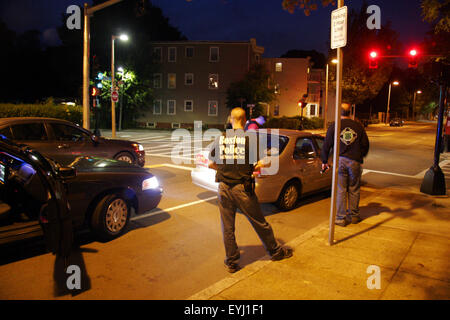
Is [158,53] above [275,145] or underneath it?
above

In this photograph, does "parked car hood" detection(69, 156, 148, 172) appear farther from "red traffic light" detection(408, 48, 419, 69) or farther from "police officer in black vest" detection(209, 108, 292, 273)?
"red traffic light" detection(408, 48, 419, 69)

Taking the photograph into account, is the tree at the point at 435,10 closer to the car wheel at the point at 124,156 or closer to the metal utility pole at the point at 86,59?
the car wheel at the point at 124,156

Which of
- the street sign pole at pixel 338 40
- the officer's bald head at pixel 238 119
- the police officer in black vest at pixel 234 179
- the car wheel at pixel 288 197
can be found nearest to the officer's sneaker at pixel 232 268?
the police officer in black vest at pixel 234 179

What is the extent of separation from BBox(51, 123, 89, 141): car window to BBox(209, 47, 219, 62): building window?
111 feet

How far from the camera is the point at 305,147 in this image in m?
7.66

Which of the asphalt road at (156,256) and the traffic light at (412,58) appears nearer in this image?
the asphalt road at (156,256)

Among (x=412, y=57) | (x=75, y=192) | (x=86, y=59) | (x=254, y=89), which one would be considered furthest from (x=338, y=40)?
(x=254, y=89)

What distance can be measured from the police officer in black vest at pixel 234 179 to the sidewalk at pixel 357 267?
19.8 inches

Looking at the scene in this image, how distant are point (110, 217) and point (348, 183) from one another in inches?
150

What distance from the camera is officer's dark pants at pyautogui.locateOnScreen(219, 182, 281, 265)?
4.14 m

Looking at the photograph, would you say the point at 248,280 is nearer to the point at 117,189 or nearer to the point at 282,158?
the point at 117,189

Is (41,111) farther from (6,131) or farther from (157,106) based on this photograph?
(157,106)

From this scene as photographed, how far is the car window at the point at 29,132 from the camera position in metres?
7.68

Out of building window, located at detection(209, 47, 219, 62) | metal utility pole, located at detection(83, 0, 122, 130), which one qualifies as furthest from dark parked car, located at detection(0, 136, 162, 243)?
building window, located at detection(209, 47, 219, 62)
